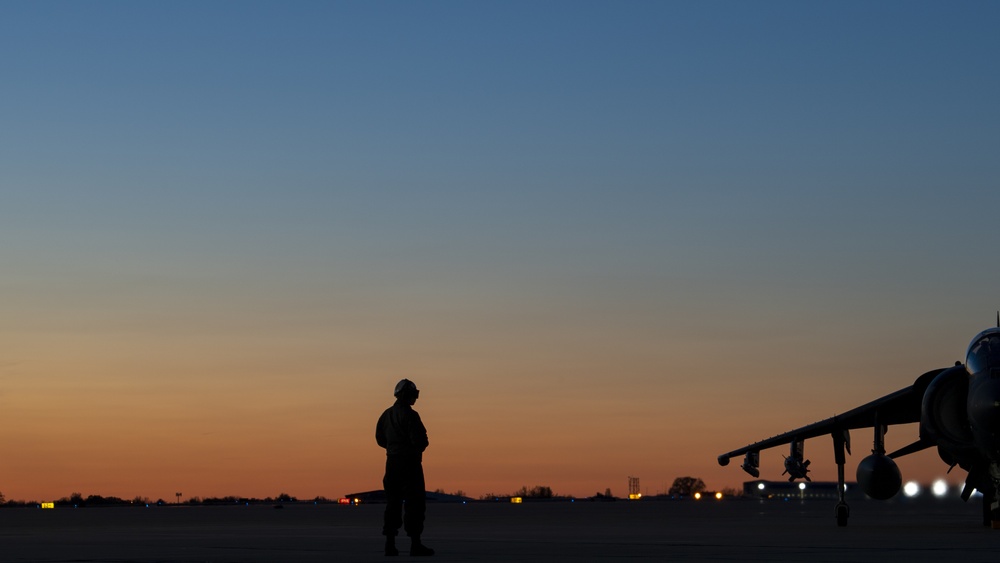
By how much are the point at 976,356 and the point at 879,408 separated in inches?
207

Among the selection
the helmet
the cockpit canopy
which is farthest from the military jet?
the helmet

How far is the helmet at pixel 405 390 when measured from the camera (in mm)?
16516

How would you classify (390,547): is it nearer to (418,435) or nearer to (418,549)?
(418,549)

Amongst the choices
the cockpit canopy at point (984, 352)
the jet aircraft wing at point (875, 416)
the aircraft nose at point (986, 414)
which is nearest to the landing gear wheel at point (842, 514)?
the jet aircraft wing at point (875, 416)

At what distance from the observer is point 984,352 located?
22297mm

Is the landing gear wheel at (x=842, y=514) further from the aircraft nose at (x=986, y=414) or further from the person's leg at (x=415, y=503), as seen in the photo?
the person's leg at (x=415, y=503)

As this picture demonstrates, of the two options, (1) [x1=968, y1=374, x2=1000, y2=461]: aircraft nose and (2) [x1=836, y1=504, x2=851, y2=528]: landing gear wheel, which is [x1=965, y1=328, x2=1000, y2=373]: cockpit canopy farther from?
(2) [x1=836, y1=504, x2=851, y2=528]: landing gear wheel

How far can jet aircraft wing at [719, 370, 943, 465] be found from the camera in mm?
26875

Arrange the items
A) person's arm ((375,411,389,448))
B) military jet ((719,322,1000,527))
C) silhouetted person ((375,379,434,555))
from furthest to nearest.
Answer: military jet ((719,322,1000,527)) → person's arm ((375,411,389,448)) → silhouetted person ((375,379,434,555))

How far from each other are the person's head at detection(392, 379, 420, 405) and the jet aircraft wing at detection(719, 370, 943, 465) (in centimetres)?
1330

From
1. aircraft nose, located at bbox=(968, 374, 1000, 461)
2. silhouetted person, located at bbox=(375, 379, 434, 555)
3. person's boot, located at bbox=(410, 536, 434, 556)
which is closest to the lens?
person's boot, located at bbox=(410, 536, 434, 556)

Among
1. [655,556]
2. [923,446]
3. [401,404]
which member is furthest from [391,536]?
[923,446]

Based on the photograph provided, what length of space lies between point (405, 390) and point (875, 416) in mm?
14585

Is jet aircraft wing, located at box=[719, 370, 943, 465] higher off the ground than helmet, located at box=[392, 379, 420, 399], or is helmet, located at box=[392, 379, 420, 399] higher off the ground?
jet aircraft wing, located at box=[719, 370, 943, 465]
